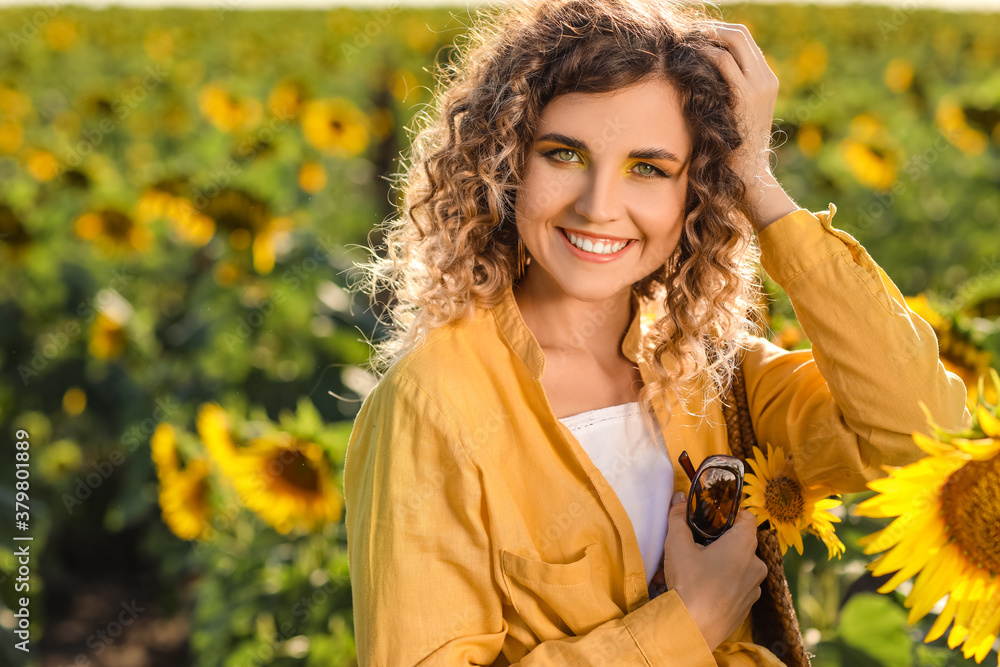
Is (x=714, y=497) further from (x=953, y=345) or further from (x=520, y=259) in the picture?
(x=953, y=345)

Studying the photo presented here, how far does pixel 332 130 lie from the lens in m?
4.60

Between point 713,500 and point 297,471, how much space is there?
1.11m

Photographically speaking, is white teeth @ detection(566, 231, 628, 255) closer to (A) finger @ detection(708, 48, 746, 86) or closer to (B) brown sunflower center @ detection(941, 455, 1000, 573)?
(A) finger @ detection(708, 48, 746, 86)

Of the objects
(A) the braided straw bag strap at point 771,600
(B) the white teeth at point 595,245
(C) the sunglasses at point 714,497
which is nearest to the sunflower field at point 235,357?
(A) the braided straw bag strap at point 771,600

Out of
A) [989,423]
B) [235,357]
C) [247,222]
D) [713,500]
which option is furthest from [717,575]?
[247,222]

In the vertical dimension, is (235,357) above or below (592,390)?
below

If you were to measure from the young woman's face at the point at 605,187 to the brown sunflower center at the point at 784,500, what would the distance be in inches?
14.8

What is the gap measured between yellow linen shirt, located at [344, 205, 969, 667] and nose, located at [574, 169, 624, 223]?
22cm

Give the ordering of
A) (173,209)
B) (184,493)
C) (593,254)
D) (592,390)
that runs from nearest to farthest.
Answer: (593,254), (592,390), (184,493), (173,209)

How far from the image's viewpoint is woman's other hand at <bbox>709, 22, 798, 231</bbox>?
4.11ft

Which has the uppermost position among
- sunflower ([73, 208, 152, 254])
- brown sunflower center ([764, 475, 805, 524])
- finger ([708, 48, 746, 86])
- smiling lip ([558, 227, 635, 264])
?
finger ([708, 48, 746, 86])

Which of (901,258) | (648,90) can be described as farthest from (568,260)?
(901,258)

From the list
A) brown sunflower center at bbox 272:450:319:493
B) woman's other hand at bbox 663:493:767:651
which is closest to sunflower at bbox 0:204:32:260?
brown sunflower center at bbox 272:450:319:493

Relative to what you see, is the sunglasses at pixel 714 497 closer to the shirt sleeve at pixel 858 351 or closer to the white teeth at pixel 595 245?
the shirt sleeve at pixel 858 351
